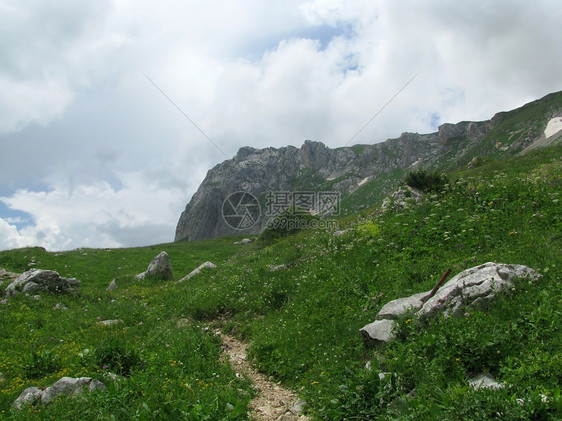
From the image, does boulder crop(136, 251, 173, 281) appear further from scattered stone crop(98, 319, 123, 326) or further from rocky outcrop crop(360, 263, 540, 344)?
rocky outcrop crop(360, 263, 540, 344)

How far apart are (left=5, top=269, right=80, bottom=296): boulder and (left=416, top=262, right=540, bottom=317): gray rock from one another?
16.7m

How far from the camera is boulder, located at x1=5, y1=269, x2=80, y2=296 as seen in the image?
1644cm

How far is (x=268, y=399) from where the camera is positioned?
25.3 feet

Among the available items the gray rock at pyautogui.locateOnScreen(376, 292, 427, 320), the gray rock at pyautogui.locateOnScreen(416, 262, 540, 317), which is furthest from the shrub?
the gray rock at pyautogui.locateOnScreen(416, 262, 540, 317)

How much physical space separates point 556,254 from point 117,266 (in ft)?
106

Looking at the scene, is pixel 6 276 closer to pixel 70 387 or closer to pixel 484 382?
pixel 70 387

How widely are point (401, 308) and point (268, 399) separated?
3.63 metres

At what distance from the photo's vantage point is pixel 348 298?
11.2 metres

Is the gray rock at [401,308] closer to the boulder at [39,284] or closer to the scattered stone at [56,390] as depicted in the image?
the scattered stone at [56,390]

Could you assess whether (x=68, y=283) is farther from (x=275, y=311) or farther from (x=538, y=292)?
(x=538, y=292)

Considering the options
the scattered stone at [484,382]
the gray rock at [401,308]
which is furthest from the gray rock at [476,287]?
the scattered stone at [484,382]

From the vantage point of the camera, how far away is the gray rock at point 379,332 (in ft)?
25.4

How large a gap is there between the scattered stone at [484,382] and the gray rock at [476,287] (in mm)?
1610

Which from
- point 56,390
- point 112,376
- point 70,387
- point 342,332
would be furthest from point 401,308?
point 56,390
